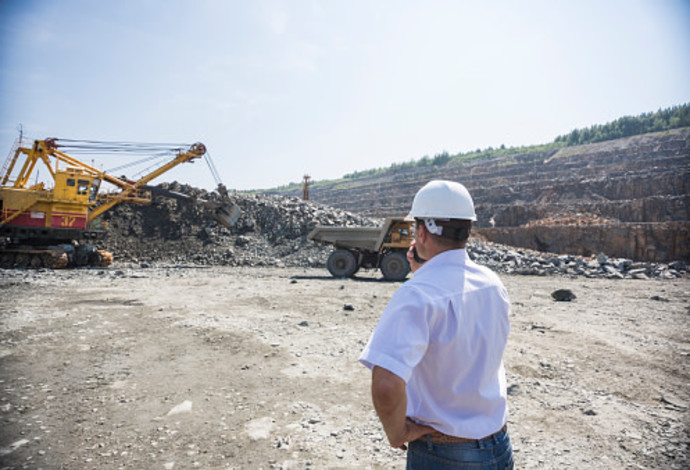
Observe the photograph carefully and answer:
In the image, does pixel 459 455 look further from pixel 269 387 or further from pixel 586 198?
pixel 586 198

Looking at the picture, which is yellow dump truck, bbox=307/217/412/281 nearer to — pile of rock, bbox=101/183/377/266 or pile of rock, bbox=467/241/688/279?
pile of rock, bbox=101/183/377/266

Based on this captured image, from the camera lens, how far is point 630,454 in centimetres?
338

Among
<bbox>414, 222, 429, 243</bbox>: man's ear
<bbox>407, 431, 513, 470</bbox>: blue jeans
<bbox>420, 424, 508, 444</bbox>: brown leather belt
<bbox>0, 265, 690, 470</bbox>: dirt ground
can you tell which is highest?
<bbox>414, 222, 429, 243</bbox>: man's ear

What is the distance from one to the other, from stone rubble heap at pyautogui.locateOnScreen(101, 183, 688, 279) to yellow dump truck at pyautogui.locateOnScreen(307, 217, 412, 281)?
12.0ft

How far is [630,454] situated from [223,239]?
21043 mm

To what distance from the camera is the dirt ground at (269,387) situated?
330 cm

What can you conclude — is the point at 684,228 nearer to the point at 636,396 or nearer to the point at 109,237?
the point at 636,396

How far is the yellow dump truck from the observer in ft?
46.9

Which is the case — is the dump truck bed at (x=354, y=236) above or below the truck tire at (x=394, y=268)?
above

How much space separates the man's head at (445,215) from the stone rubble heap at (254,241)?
1725cm

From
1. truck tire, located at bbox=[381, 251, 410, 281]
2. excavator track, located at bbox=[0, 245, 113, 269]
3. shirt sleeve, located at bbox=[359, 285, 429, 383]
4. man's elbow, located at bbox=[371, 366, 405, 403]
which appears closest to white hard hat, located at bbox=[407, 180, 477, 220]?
shirt sleeve, located at bbox=[359, 285, 429, 383]

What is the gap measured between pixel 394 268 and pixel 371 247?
1.25 metres

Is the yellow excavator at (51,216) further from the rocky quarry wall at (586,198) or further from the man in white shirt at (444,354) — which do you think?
the rocky quarry wall at (586,198)

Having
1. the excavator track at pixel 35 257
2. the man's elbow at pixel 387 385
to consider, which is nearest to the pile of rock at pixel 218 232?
the excavator track at pixel 35 257
